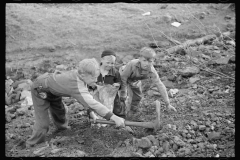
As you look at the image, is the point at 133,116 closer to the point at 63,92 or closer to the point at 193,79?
the point at 63,92

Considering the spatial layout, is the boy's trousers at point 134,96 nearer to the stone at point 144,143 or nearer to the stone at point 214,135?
the stone at point 144,143

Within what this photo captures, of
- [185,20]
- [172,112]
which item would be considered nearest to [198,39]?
[185,20]

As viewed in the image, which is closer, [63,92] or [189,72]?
[63,92]

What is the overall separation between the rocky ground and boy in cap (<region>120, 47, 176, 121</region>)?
0.22 m

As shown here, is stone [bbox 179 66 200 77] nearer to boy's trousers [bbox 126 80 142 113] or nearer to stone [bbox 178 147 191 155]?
boy's trousers [bbox 126 80 142 113]

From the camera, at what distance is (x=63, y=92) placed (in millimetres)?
3168

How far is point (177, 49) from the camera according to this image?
5.94 meters

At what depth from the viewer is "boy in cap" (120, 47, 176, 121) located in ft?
11.7

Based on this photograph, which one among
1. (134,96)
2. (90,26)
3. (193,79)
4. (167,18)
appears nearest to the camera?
(134,96)

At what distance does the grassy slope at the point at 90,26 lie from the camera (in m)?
6.67

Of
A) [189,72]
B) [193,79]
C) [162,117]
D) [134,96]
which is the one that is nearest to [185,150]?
[162,117]

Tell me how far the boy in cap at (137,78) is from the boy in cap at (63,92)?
0.80m

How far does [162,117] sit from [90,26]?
4.40m

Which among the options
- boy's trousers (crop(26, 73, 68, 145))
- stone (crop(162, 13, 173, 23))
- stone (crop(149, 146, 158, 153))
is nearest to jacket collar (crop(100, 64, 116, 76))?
boy's trousers (crop(26, 73, 68, 145))
